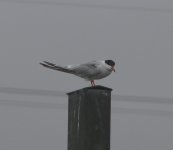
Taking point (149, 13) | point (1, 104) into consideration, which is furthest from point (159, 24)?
point (1, 104)

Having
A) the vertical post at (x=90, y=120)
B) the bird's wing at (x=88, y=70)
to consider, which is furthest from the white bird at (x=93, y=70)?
the vertical post at (x=90, y=120)

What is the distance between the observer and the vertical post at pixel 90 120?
218cm

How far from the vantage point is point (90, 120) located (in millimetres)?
2191

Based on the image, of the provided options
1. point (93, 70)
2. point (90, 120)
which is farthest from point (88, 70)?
point (90, 120)

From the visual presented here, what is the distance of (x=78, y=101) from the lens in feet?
7.39

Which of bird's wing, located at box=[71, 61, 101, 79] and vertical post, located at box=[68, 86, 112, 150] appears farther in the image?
bird's wing, located at box=[71, 61, 101, 79]

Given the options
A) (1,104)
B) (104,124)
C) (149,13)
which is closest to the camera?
(104,124)

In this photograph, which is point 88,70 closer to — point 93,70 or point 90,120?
point 93,70

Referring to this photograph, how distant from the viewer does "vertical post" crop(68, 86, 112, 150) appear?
7.16 ft

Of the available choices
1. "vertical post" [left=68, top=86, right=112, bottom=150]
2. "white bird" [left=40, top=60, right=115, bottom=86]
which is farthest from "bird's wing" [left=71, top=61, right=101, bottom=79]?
"vertical post" [left=68, top=86, right=112, bottom=150]

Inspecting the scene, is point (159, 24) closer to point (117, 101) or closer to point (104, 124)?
point (117, 101)

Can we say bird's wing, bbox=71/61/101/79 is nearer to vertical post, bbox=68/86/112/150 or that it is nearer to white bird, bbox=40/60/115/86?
white bird, bbox=40/60/115/86

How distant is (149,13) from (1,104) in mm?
952

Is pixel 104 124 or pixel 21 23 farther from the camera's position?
pixel 21 23
